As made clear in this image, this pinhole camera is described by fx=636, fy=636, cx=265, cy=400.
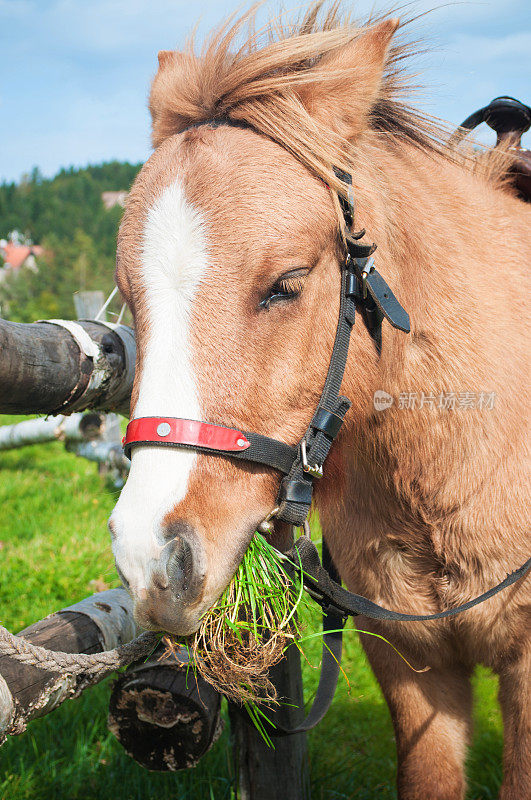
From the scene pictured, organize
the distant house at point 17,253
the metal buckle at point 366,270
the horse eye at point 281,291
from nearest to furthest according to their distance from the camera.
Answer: the horse eye at point 281,291, the metal buckle at point 366,270, the distant house at point 17,253

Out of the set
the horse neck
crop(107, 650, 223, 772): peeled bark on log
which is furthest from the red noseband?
crop(107, 650, 223, 772): peeled bark on log

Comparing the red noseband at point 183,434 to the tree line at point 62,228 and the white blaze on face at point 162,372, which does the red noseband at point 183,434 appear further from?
the tree line at point 62,228

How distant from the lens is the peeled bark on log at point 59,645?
162cm

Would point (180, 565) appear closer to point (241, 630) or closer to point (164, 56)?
point (241, 630)

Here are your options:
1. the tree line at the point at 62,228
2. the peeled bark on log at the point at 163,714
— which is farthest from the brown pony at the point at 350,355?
the tree line at the point at 62,228

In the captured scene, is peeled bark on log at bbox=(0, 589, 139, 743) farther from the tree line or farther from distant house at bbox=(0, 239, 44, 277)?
distant house at bbox=(0, 239, 44, 277)

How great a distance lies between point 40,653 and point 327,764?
215 cm

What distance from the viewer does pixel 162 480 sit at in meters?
1.46

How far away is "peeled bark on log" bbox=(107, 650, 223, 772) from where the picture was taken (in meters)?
2.07

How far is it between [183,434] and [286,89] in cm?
104

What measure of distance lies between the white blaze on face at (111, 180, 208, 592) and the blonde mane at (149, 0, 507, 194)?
1.18ft

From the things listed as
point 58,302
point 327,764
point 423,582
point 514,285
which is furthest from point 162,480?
point 58,302

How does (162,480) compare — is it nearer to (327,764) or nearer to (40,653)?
(40,653)

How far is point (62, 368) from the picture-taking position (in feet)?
6.93
